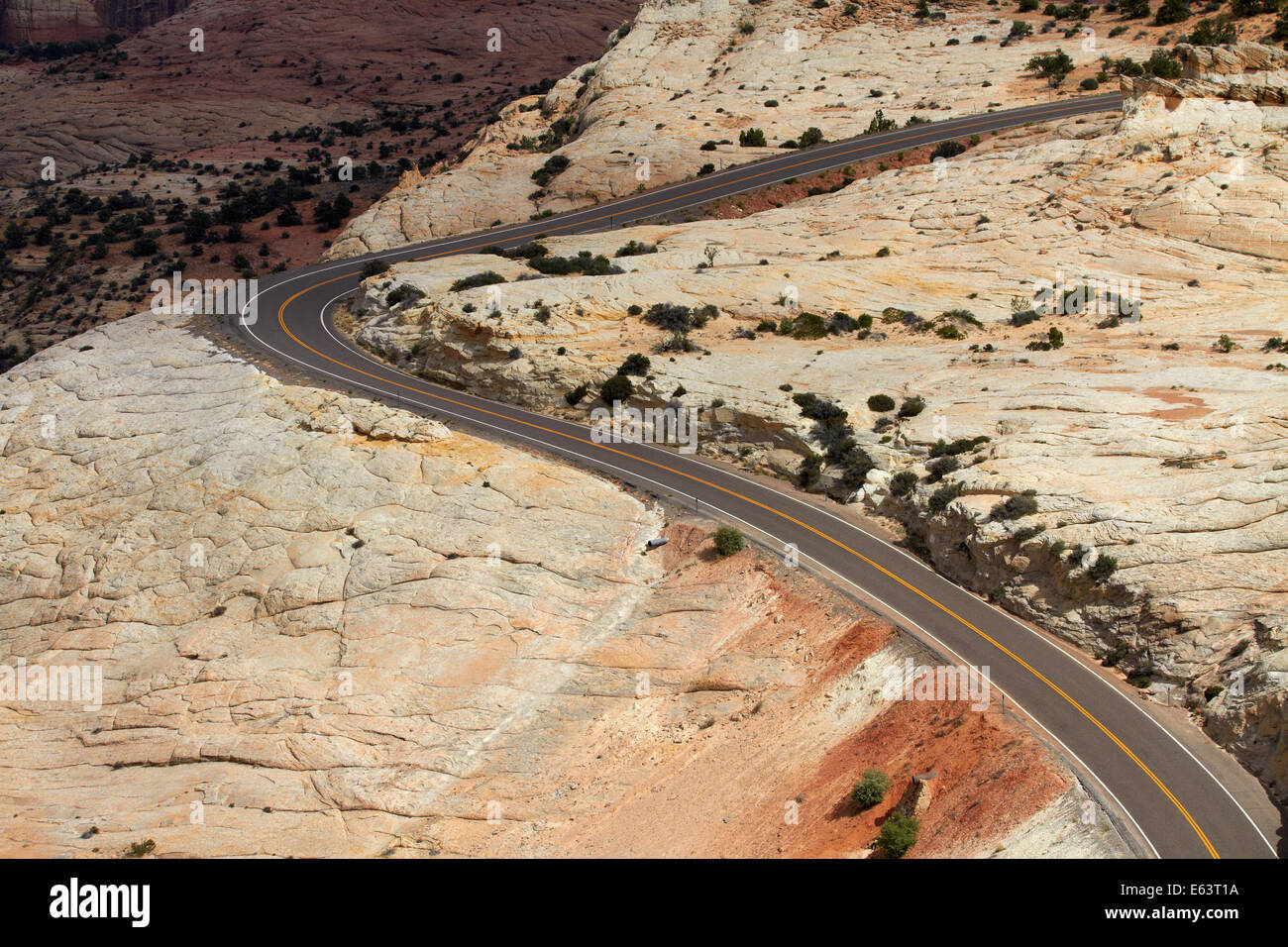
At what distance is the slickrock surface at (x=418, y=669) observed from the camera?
91.4 feet

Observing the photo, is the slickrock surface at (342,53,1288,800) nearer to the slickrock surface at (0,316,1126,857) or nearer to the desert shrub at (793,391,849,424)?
the desert shrub at (793,391,849,424)

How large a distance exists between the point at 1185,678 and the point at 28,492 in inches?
1803

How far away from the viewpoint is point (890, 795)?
2672cm

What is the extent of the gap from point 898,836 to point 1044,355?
A: 30306mm

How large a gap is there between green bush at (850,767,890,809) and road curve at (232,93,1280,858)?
15.9 ft

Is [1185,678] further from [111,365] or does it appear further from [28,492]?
[111,365]

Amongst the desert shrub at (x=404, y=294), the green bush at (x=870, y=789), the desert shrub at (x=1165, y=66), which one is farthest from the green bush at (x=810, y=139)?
the green bush at (x=870, y=789)

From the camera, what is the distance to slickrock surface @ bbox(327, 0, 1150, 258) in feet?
255

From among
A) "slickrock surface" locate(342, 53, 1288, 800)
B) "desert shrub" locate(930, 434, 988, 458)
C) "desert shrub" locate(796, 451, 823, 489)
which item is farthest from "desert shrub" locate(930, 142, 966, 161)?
"desert shrub" locate(796, 451, 823, 489)

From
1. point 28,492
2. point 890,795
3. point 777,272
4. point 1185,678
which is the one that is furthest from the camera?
point 777,272

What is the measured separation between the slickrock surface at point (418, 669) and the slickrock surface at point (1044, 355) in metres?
6.64

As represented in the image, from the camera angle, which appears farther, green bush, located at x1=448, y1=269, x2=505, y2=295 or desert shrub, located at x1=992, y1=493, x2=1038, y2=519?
green bush, located at x1=448, y1=269, x2=505, y2=295

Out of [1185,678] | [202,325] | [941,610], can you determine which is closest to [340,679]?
[941,610]

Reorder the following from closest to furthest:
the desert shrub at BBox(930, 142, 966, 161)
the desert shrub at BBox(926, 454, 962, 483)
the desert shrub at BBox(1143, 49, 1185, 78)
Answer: the desert shrub at BBox(926, 454, 962, 483)
the desert shrub at BBox(1143, 49, 1185, 78)
the desert shrub at BBox(930, 142, 966, 161)
